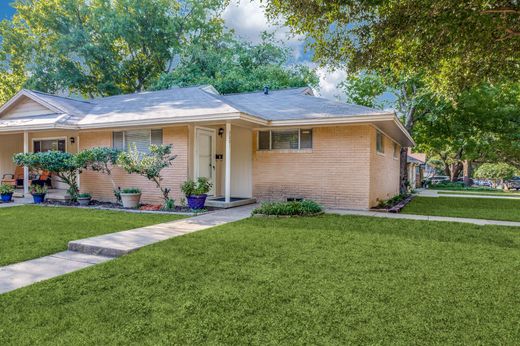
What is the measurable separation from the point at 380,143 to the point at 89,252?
9878mm

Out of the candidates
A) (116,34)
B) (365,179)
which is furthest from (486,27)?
→ (116,34)

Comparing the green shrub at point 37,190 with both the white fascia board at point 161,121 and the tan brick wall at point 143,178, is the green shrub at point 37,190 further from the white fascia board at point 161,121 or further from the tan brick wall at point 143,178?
the white fascia board at point 161,121

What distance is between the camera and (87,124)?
11.3m

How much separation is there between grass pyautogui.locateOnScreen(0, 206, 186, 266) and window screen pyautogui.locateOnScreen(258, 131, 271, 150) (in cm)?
398

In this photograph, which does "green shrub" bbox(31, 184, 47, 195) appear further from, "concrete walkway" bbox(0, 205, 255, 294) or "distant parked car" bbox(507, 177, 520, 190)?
"distant parked car" bbox(507, 177, 520, 190)

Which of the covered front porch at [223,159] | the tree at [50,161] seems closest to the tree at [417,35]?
the covered front porch at [223,159]

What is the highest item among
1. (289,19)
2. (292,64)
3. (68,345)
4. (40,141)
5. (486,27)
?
(292,64)

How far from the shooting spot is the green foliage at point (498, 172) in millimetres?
37969

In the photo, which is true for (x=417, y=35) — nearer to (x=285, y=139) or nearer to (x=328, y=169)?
(x=328, y=169)

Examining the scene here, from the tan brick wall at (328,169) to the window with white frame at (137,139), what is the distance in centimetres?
340

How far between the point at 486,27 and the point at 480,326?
17.9 feet

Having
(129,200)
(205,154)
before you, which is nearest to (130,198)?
(129,200)

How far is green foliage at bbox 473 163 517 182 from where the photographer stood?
3797 centimetres

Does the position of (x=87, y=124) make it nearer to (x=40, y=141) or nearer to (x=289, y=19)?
(x=40, y=141)
